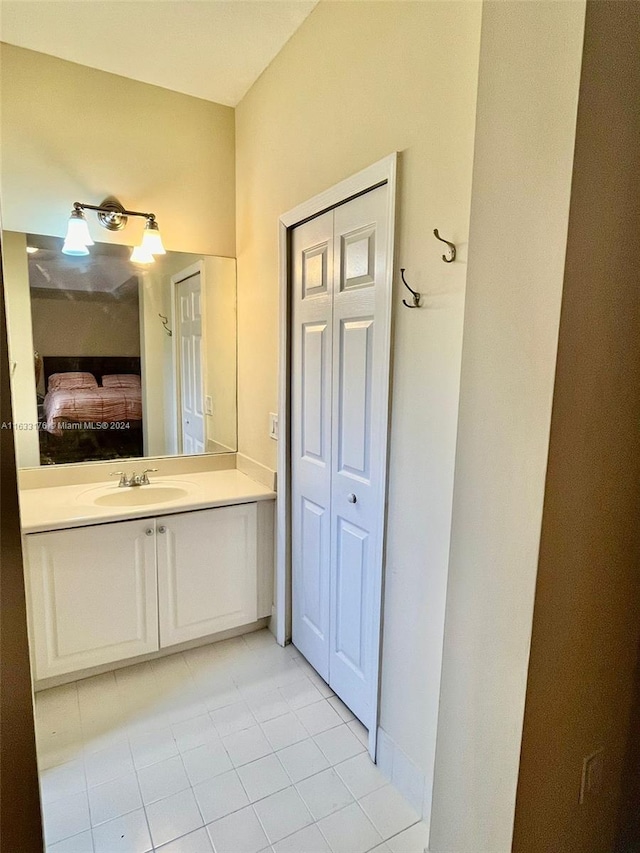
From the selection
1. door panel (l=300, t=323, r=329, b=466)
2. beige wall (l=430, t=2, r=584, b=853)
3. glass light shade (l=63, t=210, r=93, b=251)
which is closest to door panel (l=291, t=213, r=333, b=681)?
door panel (l=300, t=323, r=329, b=466)

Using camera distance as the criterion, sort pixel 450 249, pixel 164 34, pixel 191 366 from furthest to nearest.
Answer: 1. pixel 191 366
2. pixel 164 34
3. pixel 450 249

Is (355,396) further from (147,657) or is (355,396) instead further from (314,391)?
(147,657)

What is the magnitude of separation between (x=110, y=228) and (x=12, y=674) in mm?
2117

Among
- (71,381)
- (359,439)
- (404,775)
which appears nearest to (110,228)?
(71,381)

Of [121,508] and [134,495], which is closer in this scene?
[121,508]

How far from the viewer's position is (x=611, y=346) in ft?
3.14

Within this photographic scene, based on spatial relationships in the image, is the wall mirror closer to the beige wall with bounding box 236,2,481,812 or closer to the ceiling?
the ceiling

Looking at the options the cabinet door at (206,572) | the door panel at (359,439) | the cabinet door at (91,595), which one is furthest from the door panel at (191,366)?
the door panel at (359,439)

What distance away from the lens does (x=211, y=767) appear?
1.63 m

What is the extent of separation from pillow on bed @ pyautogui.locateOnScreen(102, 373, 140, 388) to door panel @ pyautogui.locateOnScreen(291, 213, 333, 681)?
891 mm

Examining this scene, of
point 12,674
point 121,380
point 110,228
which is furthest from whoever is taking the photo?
point 121,380

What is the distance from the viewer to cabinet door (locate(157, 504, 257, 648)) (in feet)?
6.92

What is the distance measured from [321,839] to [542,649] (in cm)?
100

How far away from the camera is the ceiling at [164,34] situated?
173cm
